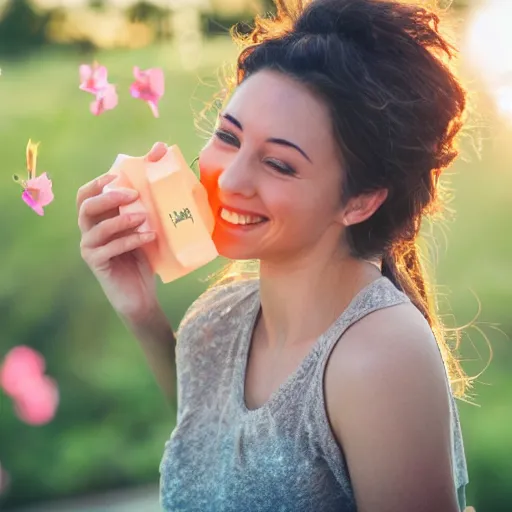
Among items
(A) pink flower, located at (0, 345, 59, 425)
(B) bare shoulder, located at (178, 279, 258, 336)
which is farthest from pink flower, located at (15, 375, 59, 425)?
(B) bare shoulder, located at (178, 279, 258, 336)

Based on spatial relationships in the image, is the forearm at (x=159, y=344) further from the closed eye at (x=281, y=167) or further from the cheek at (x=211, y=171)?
the closed eye at (x=281, y=167)

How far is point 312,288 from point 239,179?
0.30 m

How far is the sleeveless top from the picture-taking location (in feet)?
5.63

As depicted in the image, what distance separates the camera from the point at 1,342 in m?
3.99

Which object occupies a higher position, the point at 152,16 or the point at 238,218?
the point at 152,16

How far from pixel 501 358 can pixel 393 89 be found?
8.59 feet

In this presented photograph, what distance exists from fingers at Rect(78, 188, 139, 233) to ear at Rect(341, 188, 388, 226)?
16.4 inches

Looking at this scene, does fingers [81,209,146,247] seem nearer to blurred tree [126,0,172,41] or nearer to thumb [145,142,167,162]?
thumb [145,142,167,162]

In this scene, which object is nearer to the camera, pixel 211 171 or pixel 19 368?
pixel 211 171

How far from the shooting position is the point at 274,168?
5.53 ft

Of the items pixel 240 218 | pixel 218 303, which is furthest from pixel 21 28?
pixel 240 218

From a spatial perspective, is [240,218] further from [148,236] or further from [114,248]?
[114,248]

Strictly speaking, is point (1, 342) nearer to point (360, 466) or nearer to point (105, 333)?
point (105, 333)

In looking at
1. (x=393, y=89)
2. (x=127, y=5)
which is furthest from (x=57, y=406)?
(x=127, y=5)
